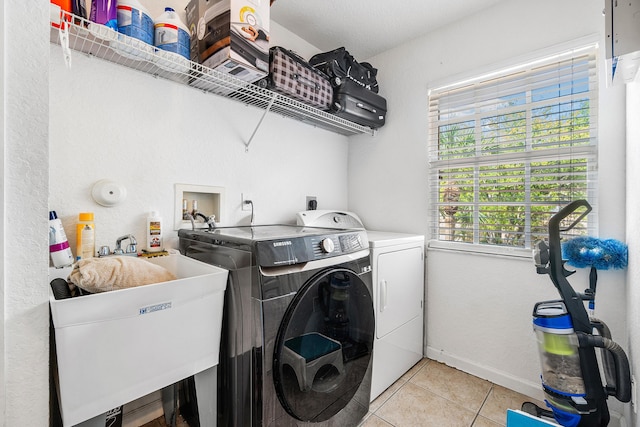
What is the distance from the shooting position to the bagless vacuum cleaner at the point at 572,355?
116 cm

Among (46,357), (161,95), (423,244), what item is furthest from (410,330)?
(161,95)

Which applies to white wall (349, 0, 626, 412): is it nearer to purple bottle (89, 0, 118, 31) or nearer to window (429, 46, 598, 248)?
Result: window (429, 46, 598, 248)

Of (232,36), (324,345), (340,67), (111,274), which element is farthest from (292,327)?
(340,67)

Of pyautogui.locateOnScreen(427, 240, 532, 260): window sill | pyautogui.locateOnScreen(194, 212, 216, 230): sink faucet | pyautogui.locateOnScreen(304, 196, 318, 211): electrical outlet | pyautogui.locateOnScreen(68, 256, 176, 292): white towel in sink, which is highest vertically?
pyautogui.locateOnScreen(304, 196, 318, 211): electrical outlet

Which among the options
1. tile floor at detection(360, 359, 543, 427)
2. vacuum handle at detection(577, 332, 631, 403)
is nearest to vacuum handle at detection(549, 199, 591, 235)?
vacuum handle at detection(577, 332, 631, 403)

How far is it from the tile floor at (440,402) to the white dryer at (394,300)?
0.09 meters

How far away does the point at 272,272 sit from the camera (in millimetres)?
1074

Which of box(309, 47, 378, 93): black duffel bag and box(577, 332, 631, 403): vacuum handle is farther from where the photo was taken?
box(309, 47, 378, 93): black duffel bag

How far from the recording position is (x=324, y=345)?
1.28 metres

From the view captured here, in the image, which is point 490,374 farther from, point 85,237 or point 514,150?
point 85,237

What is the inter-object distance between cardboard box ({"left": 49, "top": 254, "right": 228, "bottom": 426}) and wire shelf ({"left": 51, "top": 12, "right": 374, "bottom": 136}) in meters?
0.89

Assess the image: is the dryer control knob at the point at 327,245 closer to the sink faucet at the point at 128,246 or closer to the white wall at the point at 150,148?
the white wall at the point at 150,148

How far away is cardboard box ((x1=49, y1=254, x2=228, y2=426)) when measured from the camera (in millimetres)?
786

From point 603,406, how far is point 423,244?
1.18 metres
